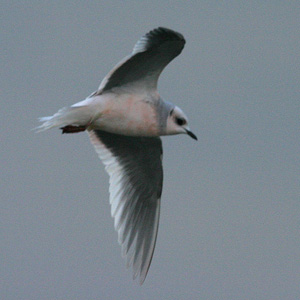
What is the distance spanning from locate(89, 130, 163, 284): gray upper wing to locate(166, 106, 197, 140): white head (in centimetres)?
89

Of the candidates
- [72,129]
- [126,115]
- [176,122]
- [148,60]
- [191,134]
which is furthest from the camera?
[191,134]

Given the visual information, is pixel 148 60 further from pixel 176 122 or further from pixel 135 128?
pixel 176 122

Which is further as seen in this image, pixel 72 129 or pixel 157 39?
pixel 72 129

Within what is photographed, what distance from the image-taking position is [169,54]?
28.3 feet

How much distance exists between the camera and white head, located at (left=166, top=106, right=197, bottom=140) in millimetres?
9227

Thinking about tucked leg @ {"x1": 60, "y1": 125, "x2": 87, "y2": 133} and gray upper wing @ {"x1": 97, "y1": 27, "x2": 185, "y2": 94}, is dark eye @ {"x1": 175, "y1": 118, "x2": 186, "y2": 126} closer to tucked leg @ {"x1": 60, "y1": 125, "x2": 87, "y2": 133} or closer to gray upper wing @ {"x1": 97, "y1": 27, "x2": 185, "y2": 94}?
gray upper wing @ {"x1": 97, "y1": 27, "x2": 185, "y2": 94}

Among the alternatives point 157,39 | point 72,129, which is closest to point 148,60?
point 157,39

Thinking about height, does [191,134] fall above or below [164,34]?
below

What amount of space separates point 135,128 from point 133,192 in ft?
5.65

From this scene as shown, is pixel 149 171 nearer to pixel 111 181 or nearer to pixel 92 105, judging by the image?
pixel 111 181

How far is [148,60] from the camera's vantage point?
28.6 ft

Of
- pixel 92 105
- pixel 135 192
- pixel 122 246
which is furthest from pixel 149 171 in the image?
pixel 92 105

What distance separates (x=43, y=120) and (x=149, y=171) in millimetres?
2009

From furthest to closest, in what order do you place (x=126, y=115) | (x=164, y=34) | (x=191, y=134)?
(x=191, y=134) < (x=126, y=115) < (x=164, y=34)
